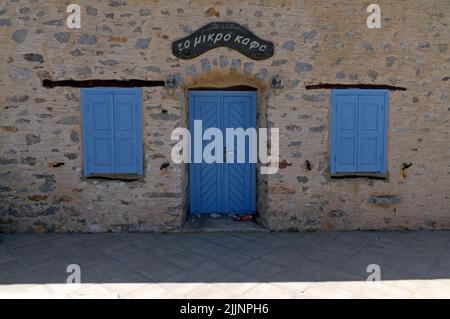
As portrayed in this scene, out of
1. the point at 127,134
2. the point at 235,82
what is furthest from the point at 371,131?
the point at 127,134

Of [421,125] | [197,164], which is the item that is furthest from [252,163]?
[421,125]

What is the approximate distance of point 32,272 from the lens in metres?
3.90

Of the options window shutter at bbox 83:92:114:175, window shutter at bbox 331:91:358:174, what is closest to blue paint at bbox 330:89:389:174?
window shutter at bbox 331:91:358:174

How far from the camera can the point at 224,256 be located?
14.5 ft

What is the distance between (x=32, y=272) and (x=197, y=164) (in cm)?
293

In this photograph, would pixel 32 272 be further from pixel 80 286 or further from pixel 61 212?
pixel 61 212

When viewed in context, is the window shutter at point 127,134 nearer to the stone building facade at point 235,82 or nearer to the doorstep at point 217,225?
the stone building facade at point 235,82

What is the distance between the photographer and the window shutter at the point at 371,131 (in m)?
5.38

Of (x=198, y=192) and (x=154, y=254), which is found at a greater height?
(x=198, y=192)

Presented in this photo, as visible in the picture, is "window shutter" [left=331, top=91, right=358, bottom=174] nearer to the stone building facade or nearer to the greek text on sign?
the stone building facade

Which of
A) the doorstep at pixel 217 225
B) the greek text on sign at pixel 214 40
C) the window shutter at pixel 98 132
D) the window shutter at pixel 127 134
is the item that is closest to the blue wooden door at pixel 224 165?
the doorstep at pixel 217 225
